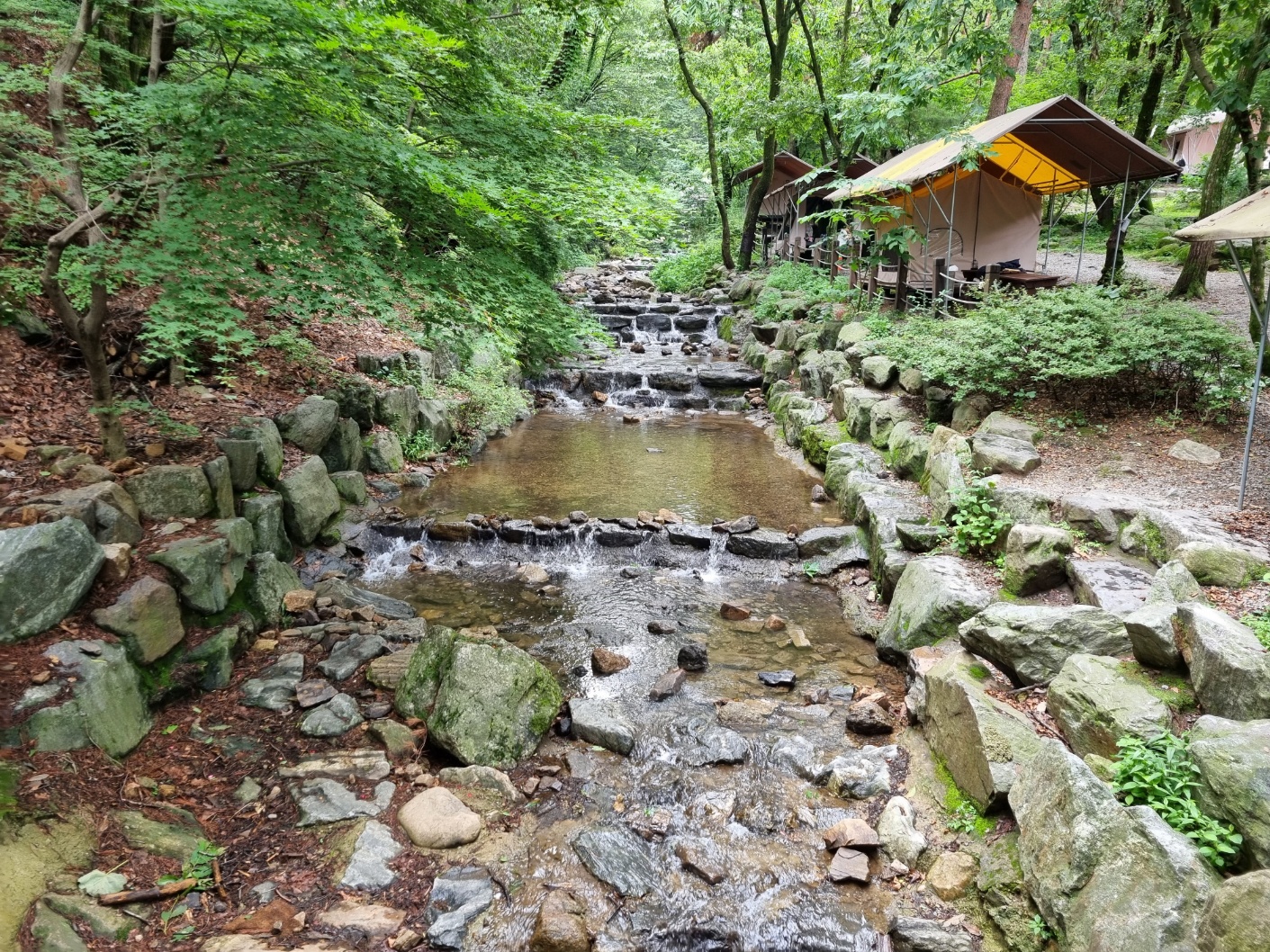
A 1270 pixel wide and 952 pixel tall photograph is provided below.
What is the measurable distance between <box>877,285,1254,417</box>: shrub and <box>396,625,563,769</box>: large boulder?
20.5 feet

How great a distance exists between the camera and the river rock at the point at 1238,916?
2113 mm

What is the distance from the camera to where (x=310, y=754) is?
4.38 m

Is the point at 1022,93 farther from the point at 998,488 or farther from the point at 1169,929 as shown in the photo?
the point at 1169,929

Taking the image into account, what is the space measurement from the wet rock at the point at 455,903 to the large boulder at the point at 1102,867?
256 cm

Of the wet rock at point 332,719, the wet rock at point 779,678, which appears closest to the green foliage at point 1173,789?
the wet rock at point 779,678

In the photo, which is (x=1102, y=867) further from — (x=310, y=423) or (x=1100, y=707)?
(x=310, y=423)

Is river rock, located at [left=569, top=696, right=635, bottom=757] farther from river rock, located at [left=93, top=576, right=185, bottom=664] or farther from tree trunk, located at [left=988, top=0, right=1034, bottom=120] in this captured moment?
tree trunk, located at [left=988, top=0, right=1034, bottom=120]

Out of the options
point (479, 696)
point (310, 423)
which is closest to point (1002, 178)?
point (310, 423)

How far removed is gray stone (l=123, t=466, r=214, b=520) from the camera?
5.25m

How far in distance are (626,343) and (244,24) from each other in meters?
14.9

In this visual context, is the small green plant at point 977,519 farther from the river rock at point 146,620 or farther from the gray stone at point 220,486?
the gray stone at point 220,486

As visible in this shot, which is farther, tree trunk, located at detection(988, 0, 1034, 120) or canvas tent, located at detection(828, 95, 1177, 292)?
tree trunk, located at detection(988, 0, 1034, 120)

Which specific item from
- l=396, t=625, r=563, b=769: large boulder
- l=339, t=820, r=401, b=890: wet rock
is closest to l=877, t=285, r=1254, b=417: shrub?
l=396, t=625, r=563, b=769: large boulder

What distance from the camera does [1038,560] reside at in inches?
202
